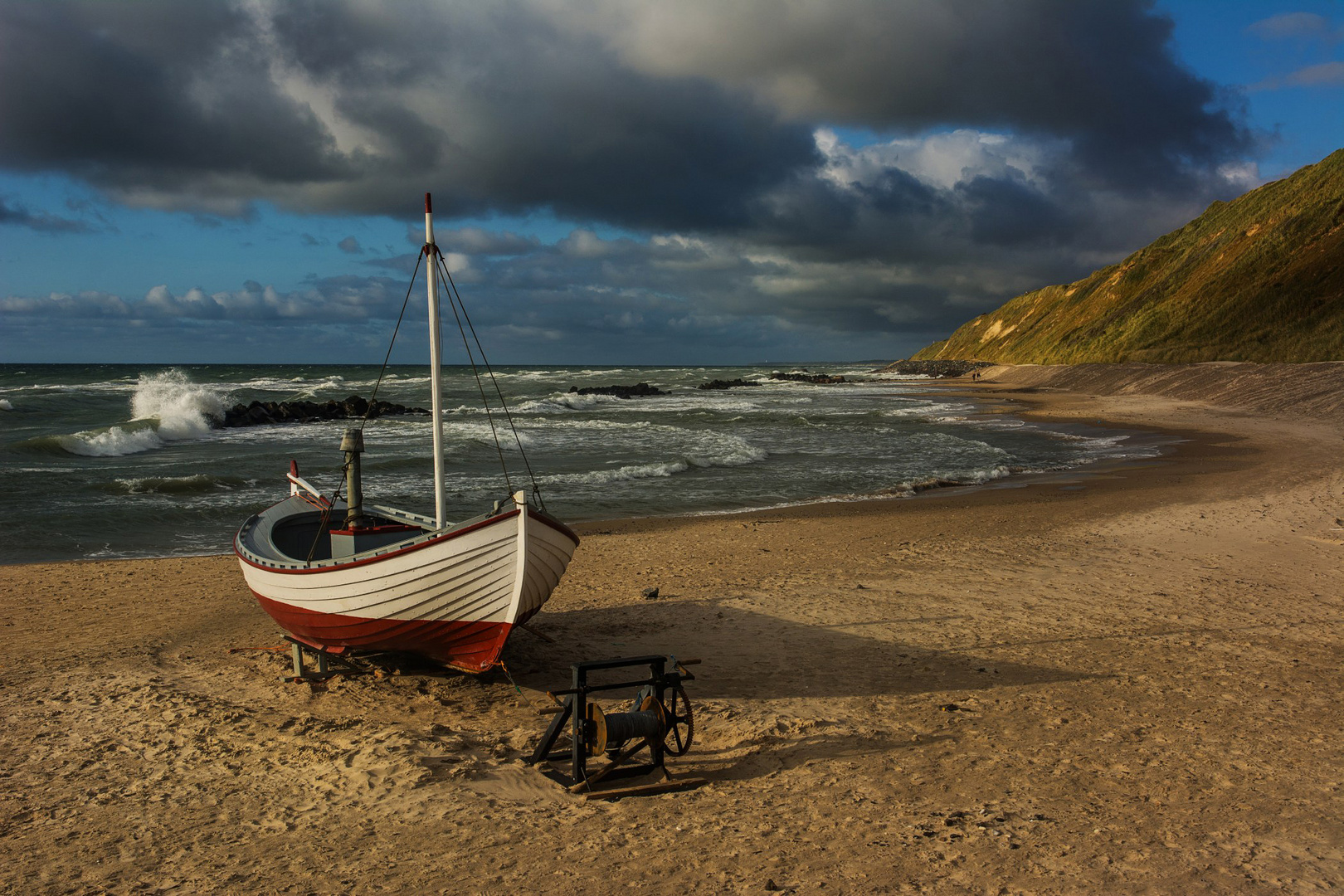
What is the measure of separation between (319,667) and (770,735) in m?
4.54

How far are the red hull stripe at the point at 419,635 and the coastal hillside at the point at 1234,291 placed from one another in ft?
141

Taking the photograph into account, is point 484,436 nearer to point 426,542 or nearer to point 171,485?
point 171,485

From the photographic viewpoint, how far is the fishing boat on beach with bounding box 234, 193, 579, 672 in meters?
6.67

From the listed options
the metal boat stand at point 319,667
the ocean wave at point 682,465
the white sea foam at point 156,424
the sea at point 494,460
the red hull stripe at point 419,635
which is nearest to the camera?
the red hull stripe at point 419,635

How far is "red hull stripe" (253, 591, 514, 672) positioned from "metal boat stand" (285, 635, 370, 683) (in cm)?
15

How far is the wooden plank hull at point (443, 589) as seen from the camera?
21.9 ft

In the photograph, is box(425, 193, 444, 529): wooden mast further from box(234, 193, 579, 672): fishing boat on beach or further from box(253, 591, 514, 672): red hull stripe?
box(253, 591, 514, 672): red hull stripe

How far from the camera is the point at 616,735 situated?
5.29 meters

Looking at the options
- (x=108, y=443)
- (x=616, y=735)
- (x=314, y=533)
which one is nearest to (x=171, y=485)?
(x=108, y=443)

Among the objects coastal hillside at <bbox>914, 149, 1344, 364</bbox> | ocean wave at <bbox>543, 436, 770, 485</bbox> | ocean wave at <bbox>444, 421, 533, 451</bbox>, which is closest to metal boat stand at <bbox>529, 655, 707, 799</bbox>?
ocean wave at <bbox>543, 436, 770, 485</bbox>

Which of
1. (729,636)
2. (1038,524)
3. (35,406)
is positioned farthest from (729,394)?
(729,636)

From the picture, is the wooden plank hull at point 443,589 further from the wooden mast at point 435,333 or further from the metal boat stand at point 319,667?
the wooden mast at point 435,333

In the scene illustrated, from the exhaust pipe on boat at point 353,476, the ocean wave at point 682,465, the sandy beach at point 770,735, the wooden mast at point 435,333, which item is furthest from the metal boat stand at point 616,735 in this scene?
the ocean wave at point 682,465

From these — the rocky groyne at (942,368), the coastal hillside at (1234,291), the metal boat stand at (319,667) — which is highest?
the coastal hillside at (1234,291)
